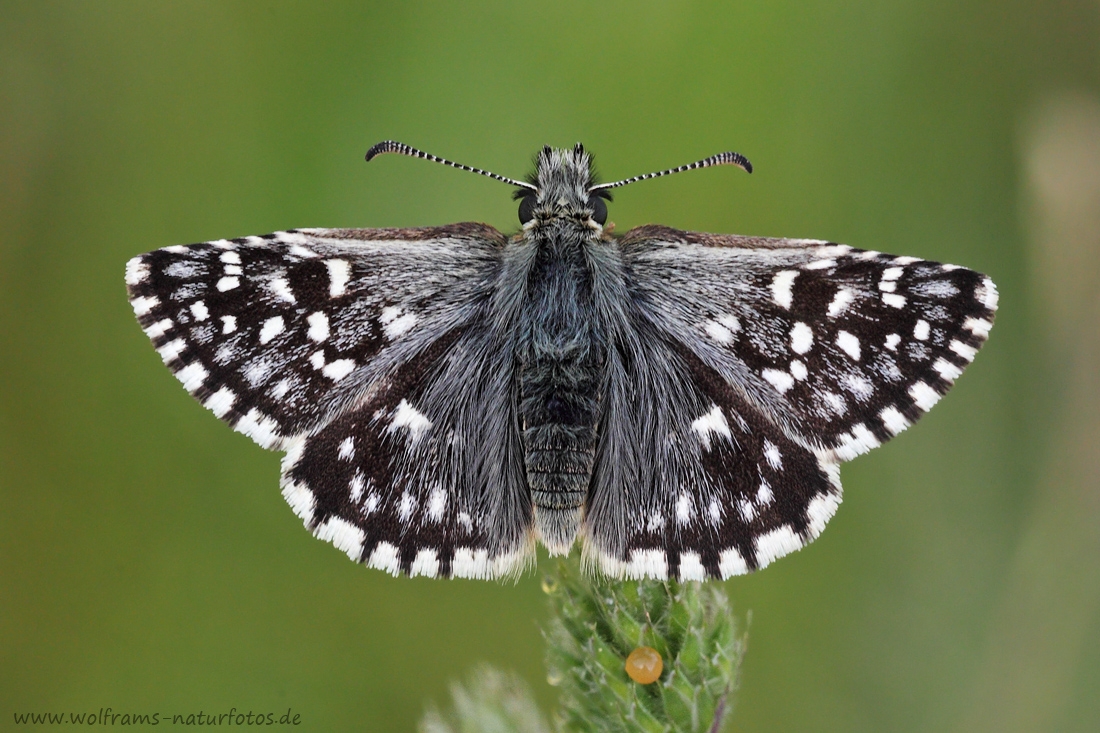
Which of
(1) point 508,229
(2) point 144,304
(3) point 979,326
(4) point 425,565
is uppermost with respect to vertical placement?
(1) point 508,229

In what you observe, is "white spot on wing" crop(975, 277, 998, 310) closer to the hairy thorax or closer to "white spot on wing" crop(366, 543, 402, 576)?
the hairy thorax

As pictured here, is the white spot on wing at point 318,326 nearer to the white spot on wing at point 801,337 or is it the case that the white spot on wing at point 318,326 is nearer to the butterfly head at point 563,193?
the butterfly head at point 563,193

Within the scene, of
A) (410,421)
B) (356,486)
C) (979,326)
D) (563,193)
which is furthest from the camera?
(563,193)

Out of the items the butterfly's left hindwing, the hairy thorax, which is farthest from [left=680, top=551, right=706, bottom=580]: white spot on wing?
the butterfly's left hindwing

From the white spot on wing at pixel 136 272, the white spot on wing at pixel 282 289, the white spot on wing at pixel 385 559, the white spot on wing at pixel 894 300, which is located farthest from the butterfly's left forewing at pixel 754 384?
the white spot on wing at pixel 136 272

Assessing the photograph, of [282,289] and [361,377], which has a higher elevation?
[282,289]

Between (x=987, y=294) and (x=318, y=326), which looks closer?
(x=987, y=294)

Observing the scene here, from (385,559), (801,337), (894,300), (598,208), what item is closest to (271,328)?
(385,559)

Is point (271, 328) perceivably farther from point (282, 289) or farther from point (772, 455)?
point (772, 455)
